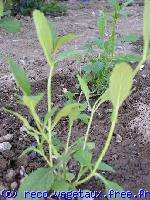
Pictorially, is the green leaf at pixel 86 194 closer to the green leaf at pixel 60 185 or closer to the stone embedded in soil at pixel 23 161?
the green leaf at pixel 60 185

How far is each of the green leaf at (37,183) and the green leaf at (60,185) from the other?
32 mm

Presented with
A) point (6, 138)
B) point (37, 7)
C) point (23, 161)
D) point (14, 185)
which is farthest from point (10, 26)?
point (37, 7)

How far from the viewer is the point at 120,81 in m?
1.13

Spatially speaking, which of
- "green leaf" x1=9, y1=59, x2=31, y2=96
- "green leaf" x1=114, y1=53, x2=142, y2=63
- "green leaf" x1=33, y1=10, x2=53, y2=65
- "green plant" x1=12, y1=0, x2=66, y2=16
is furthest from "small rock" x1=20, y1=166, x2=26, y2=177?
"green plant" x1=12, y1=0, x2=66, y2=16

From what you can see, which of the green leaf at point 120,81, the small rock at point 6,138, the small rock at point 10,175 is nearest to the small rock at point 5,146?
the small rock at point 6,138

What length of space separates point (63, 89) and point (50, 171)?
1066mm

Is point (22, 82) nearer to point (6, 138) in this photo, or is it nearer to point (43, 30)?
point (43, 30)

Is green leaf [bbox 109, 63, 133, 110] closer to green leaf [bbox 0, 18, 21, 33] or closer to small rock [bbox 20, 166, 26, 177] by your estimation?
small rock [bbox 20, 166, 26, 177]

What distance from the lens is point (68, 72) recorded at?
2.60 metres

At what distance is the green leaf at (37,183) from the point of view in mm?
1263

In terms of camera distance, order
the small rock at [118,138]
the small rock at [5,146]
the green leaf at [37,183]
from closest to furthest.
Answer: the green leaf at [37,183]
the small rock at [5,146]
the small rock at [118,138]

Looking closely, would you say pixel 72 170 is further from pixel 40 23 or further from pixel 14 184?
pixel 40 23

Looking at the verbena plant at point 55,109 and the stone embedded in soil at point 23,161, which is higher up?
the verbena plant at point 55,109

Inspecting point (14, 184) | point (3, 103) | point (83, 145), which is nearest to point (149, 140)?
point (83, 145)
